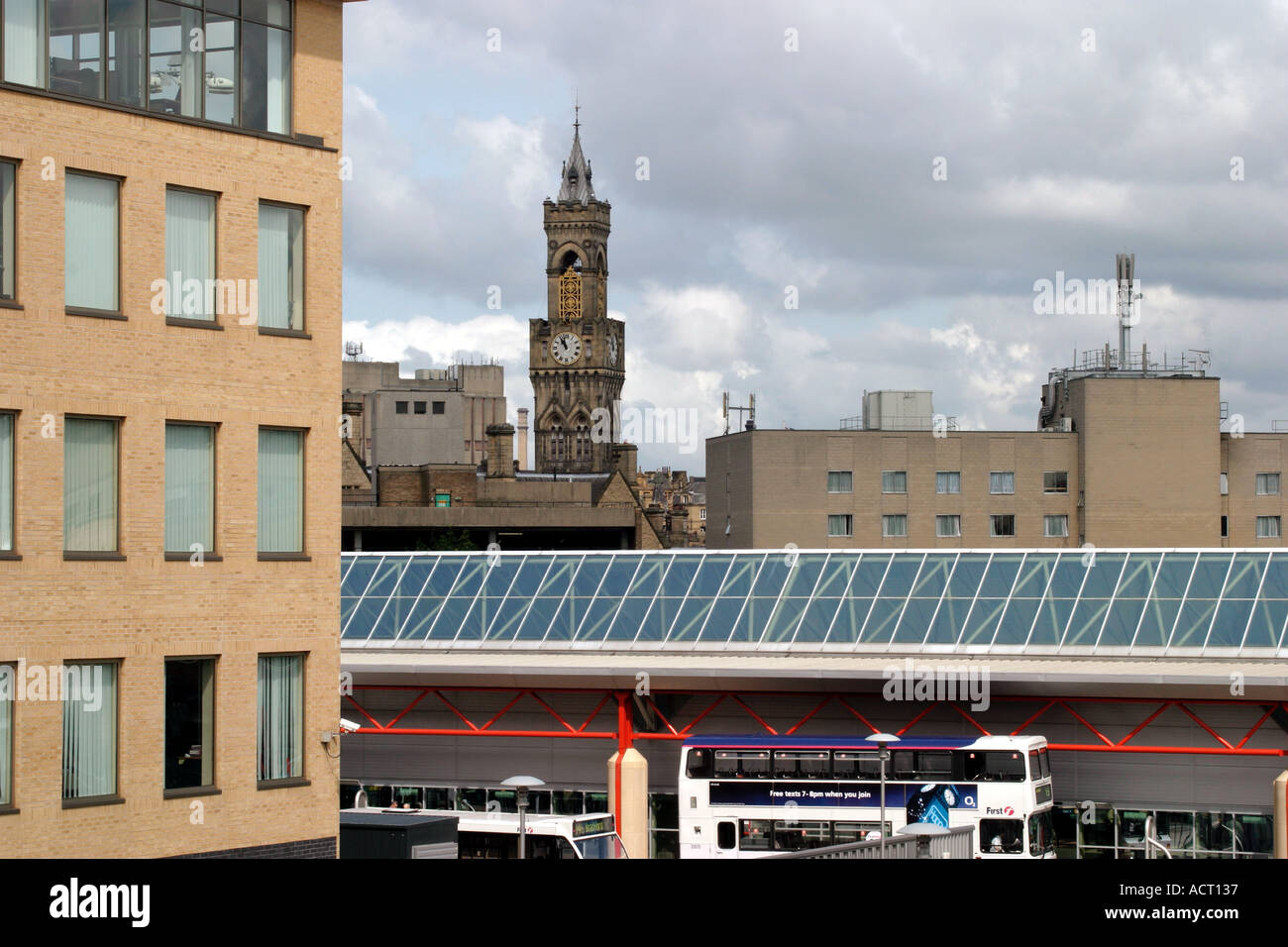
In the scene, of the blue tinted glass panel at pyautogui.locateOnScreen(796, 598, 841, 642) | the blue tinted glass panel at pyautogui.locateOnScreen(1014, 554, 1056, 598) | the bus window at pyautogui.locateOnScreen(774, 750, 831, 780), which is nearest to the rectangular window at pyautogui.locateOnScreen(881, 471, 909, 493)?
the blue tinted glass panel at pyautogui.locateOnScreen(1014, 554, 1056, 598)

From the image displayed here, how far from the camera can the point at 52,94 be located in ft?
79.6

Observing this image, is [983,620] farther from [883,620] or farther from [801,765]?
[801,765]

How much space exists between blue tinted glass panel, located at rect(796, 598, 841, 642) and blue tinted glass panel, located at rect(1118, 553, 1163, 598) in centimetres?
789

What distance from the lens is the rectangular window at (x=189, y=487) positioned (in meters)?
25.5

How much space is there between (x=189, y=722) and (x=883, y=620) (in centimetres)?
2337

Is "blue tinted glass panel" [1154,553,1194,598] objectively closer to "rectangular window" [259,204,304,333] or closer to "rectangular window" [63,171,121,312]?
"rectangular window" [259,204,304,333]

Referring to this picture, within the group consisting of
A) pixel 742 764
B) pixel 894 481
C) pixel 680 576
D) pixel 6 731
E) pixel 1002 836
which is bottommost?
pixel 1002 836

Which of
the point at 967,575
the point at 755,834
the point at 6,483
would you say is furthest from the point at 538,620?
the point at 6,483

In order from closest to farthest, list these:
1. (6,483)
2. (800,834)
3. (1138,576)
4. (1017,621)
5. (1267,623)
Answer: (6,483), (1267,623), (800,834), (1017,621), (1138,576)

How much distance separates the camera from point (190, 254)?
26.0 meters

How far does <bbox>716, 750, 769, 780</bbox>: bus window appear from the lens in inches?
1678

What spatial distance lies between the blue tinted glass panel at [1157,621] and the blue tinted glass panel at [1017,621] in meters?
2.89
